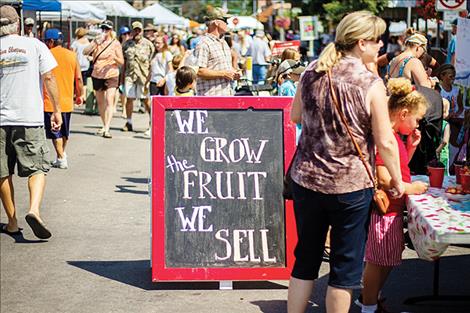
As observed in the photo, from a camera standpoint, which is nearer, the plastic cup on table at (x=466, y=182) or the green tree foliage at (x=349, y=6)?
the plastic cup on table at (x=466, y=182)

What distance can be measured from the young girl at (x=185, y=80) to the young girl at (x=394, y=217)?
339 cm

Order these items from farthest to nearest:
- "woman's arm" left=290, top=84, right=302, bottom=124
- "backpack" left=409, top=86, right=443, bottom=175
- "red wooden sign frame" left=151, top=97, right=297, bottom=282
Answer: "backpack" left=409, top=86, right=443, bottom=175 < "red wooden sign frame" left=151, top=97, right=297, bottom=282 < "woman's arm" left=290, top=84, right=302, bottom=124

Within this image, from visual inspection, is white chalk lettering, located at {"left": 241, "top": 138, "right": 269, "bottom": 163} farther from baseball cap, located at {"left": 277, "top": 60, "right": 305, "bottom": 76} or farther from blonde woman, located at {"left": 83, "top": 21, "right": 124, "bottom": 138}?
blonde woman, located at {"left": 83, "top": 21, "right": 124, "bottom": 138}

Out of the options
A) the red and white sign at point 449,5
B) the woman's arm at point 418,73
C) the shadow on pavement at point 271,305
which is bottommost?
the shadow on pavement at point 271,305

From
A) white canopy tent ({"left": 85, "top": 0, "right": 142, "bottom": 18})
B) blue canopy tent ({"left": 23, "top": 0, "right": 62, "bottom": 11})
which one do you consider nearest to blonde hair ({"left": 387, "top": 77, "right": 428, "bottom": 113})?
blue canopy tent ({"left": 23, "top": 0, "right": 62, "bottom": 11})

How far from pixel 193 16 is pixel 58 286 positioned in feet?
389

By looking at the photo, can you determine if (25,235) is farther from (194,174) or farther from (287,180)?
(287,180)

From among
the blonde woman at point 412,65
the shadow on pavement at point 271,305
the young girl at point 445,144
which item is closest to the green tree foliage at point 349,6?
the young girl at point 445,144

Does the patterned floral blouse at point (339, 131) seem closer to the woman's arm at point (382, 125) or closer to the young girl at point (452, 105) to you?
the woman's arm at point (382, 125)

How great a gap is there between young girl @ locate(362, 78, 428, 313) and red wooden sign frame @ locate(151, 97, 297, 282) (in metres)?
1.04

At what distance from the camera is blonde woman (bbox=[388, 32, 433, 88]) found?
8844mm

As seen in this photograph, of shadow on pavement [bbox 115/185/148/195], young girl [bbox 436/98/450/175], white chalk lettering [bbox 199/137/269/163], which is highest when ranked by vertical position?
white chalk lettering [bbox 199/137/269/163]

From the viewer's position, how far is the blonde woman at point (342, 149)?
4836 mm

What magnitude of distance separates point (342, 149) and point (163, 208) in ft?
6.80
